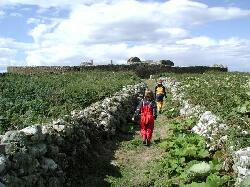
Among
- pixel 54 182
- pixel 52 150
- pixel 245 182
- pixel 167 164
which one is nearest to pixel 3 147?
pixel 54 182

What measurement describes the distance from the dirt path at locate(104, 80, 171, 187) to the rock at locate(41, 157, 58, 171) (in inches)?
71.7

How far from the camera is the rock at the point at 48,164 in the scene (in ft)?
35.3

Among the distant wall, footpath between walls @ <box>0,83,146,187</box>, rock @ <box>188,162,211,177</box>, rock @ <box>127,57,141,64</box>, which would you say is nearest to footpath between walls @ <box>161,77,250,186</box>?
rock @ <box>188,162,211,177</box>

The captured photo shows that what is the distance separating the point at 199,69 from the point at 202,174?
51.6 m

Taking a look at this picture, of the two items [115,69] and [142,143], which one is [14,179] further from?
[115,69]

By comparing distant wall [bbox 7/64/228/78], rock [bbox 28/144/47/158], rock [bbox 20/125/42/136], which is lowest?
rock [bbox 28/144/47/158]

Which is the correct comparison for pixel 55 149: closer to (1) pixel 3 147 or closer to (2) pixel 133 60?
(1) pixel 3 147

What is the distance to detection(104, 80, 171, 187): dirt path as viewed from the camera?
12.5 m

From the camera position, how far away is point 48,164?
1091cm

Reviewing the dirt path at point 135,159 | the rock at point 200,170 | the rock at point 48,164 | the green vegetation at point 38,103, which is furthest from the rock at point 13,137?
Answer: the rock at point 200,170

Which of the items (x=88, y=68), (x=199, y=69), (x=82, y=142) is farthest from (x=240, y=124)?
(x=199, y=69)

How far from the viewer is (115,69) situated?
55.9 metres

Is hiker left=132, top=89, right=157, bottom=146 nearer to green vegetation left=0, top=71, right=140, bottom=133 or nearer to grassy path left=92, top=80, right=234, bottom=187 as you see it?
grassy path left=92, top=80, right=234, bottom=187

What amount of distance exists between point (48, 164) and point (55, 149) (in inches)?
30.6
